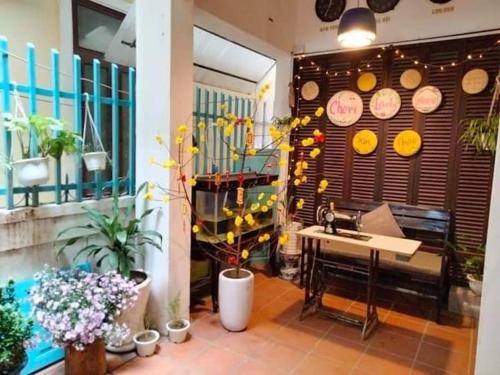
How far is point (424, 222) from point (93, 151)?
2924 millimetres

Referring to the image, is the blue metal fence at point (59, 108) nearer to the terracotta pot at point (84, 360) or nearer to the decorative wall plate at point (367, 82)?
the terracotta pot at point (84, 360)

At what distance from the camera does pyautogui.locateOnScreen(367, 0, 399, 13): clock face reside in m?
3.45

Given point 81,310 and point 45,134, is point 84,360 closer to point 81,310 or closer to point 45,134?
point 81,310

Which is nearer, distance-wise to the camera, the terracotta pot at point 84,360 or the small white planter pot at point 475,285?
the terracotta pot at point 84,360

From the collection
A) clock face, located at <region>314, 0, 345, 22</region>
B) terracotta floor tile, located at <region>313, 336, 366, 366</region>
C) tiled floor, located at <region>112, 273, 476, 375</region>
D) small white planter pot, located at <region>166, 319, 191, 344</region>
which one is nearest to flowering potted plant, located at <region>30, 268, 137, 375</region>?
tiled floor, located at <region>112, 273, 476, 375</region>

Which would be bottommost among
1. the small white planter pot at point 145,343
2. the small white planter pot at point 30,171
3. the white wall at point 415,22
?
the small white planter pot at point 145,343

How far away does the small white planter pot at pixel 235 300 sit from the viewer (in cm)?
269

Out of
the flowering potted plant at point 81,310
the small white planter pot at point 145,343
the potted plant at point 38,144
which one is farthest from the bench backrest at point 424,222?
the potted plant at point 38,144

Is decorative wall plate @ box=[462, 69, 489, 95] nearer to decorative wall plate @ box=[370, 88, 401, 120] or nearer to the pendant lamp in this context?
decorative wall plate @ box=[370, 88, 401, 120]

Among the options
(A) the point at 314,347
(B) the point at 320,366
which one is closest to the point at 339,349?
(A) the point at 314,347

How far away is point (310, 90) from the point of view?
3.99m

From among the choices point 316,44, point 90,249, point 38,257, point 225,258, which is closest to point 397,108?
point 316,44

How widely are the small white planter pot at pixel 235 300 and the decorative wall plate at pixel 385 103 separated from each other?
2.10m

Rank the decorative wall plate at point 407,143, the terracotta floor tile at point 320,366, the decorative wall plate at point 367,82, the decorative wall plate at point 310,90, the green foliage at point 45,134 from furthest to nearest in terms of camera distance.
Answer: the decorative wall plate at point 310,90, the decorative wall plate at point 367,82, the decorative wall plate at point 407,143, the terracotta floor tile at point 320,366, the green foliage at point 45,134
